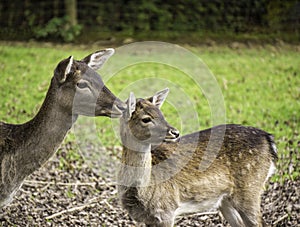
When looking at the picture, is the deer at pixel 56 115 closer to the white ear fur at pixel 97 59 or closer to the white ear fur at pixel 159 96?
the white ear fur at pixel 97 59

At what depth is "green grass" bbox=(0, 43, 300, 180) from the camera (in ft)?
31.2

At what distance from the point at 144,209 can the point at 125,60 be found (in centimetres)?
919

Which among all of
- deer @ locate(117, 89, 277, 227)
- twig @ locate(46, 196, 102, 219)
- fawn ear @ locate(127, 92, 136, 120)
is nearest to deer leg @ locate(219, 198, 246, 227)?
deer @ locate(117, 89, 277, 227)

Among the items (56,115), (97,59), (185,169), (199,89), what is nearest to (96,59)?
(97,59)

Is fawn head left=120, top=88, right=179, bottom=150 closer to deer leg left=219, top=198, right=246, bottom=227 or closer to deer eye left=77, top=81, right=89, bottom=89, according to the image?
deer eye left=77, top=81, right=89, bottom=89

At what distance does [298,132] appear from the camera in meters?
9.08

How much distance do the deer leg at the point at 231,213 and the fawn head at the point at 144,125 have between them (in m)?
0.99

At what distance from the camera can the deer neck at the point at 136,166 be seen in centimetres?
480

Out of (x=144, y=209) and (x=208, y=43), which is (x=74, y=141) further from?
(x=208, y=43)

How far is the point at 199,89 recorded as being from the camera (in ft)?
39.0

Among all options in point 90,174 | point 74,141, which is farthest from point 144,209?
point 74,141

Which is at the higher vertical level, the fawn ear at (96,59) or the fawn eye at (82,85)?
the fawn ear at (96,59)

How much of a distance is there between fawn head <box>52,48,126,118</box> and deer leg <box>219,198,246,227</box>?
137 centimetres

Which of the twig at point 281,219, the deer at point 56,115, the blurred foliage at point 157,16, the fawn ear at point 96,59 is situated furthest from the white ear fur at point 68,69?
the blurred foliage at point 157,16
